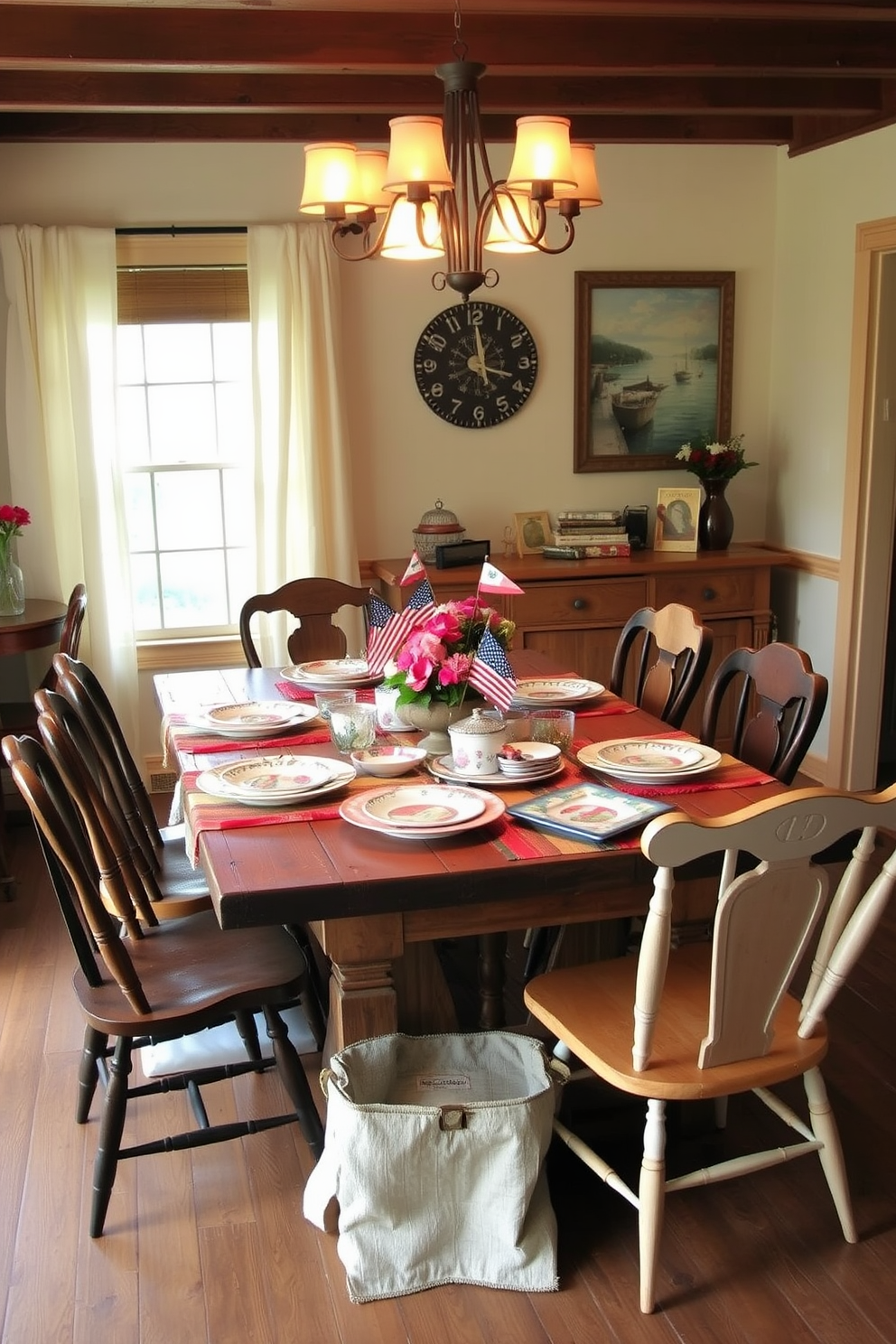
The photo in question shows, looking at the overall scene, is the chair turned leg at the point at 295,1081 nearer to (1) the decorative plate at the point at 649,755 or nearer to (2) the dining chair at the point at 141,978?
(2) the dining chair at the point at 141,978

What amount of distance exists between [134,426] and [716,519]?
242 centimetres

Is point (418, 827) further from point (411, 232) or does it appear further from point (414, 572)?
point (411, 232)

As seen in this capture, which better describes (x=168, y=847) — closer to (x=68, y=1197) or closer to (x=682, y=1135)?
(x=68, y=1197)

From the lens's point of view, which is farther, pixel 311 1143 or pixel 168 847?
pixel 168 847

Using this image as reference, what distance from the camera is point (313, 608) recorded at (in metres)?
4.13

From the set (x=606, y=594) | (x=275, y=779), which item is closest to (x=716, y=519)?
(x=606, y=594)

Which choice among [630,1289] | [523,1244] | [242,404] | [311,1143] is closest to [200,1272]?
[311,1143]

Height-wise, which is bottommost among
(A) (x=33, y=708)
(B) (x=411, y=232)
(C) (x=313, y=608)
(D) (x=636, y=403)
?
(A) (x=33, y=708)

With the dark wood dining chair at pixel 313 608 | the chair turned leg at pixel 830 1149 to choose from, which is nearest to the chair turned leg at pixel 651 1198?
the chair turned leg at pixel 830 1149

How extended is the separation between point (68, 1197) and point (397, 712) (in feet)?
3.91

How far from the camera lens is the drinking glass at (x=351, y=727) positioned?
2.74 m

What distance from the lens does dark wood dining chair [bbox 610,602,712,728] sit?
3.25 metres

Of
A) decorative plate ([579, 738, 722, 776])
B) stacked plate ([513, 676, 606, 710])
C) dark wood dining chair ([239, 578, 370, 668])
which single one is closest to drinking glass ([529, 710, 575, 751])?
decorative plate ([579, 738, 722, 776])

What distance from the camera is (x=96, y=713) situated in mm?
2953
